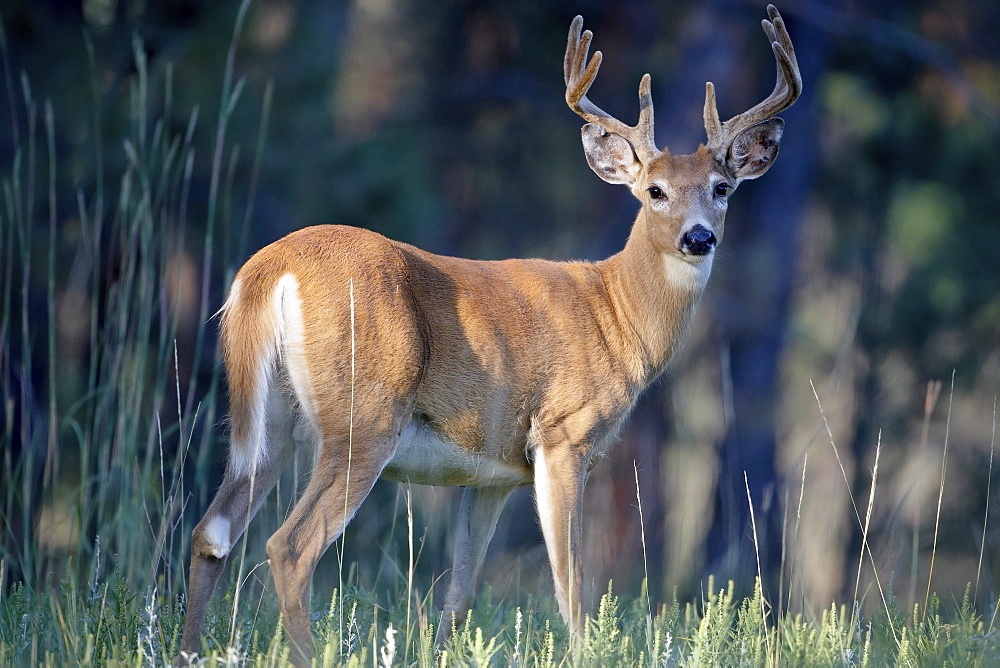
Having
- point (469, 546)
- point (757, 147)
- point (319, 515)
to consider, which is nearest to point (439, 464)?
point (469, 546)

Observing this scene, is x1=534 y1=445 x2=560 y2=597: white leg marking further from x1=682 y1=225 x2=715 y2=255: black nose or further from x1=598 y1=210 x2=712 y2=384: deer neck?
x1=682 y1=225 x2=715 y2=255: black nose

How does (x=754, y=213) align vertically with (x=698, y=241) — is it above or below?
below

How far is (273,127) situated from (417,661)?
5.84 m

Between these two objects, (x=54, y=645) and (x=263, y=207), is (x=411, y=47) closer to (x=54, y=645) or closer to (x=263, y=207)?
(x=263, y=207)

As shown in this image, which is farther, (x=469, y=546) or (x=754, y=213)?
(x=754, y=213)

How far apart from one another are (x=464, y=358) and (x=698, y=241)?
1.15 metres

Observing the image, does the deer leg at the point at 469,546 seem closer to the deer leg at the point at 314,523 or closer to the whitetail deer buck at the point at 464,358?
the whitetail deer buck at the point at 464,358

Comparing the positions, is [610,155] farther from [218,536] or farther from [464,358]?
[218,536]

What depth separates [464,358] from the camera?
14.7 ft

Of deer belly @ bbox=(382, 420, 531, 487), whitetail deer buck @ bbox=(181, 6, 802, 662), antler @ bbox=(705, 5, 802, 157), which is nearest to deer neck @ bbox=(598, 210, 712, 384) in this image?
whitetail deer buck @ bbox=(181, 6, 802, 662)

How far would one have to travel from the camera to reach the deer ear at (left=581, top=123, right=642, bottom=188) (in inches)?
216

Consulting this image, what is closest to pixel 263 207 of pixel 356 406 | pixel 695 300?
pixel 695 300

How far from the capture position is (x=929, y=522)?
1126 cm

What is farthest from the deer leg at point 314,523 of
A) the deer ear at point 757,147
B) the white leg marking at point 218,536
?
the deer ear at point 757,147
